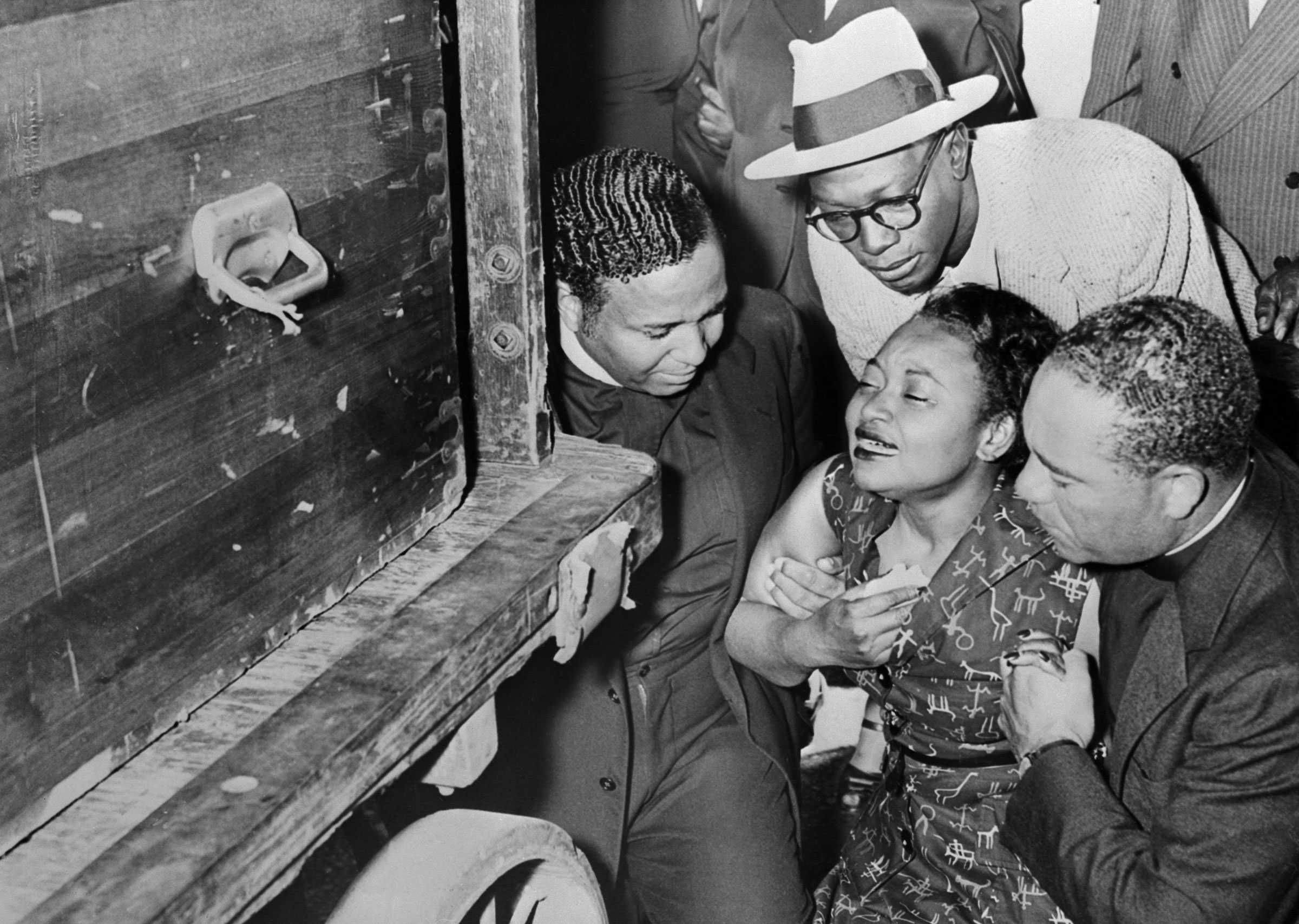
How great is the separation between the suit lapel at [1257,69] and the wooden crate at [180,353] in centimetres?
291

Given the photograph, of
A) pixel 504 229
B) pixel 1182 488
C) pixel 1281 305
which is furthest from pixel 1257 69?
pixel 504 229

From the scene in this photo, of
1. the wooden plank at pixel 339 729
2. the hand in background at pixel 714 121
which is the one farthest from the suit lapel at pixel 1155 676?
the hand in background at pixel 714 121

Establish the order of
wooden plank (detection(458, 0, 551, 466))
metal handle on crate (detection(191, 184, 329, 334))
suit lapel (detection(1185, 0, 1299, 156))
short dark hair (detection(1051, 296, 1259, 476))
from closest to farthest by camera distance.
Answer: metal handle on crate (detection(191, 184, 329, 334)) < wooden plank (detection(458, 0, 551, 466)) < short dark hair (detection(1051, 296, 1259, 476)) < suit lapel (detection(1185, 0, 1299, 156))

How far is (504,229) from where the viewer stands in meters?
1.96

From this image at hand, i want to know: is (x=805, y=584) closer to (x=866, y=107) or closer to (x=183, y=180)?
(x=866, y=107)

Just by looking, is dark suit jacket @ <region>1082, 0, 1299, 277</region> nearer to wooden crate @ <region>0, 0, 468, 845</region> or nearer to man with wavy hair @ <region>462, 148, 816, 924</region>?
man with wavy hair @ <region>462, 148, 816, 924</region>

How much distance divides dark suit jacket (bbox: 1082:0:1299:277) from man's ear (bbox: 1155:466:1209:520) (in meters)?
2.23

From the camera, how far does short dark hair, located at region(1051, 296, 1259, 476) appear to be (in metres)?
1.99

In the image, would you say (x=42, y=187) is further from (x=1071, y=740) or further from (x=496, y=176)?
(x=1071, y=740)

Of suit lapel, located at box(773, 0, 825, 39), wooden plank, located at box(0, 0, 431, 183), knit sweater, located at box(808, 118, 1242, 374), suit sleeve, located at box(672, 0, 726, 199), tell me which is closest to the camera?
wooden plank, located at box(0, 0, 431, 183)

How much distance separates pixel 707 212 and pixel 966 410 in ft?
1.95

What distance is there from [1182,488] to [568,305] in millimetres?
1153

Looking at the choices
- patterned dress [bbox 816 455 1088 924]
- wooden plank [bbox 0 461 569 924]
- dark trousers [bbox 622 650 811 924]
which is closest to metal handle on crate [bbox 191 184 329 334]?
wooden plank [bbox 0 461 569 924]

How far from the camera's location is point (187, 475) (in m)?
1.33
